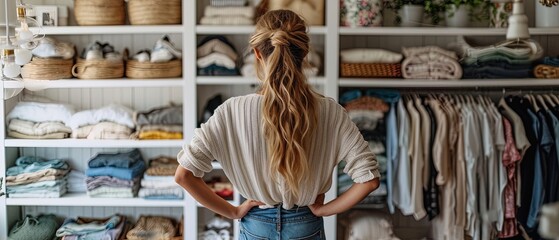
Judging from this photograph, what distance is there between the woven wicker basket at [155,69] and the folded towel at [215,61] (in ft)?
0.44

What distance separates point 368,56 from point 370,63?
0.04 m

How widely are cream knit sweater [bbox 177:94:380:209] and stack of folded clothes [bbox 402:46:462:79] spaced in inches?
71.6

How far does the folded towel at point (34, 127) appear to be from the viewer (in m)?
3.93

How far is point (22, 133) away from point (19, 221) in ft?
1.78

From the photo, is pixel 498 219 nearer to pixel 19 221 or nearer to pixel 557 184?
pixel 557 184

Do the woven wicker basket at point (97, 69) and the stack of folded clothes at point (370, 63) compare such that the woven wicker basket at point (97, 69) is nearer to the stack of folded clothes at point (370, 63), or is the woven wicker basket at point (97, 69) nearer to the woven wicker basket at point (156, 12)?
the woven wicker basket at point (156, 12)

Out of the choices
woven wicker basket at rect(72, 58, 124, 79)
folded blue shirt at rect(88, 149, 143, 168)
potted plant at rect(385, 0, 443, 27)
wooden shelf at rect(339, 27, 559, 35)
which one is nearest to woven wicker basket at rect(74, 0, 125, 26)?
woven wicker basket at rect(72, 58, 124, 79)

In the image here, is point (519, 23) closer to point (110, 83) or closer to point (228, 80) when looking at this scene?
point (228, 80)

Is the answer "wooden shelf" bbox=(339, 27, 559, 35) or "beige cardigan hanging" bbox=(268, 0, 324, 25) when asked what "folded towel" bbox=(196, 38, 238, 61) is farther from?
"wooden shelf" bbox=(339, 27, 559, 35)

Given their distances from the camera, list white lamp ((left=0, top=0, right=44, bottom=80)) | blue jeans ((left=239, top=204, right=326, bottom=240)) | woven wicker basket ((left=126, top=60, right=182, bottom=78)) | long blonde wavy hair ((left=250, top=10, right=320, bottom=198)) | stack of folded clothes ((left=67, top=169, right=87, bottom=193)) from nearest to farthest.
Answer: long blonde wavy hair ((left=250, top=10, right=320, bottom=198)), blue jeans ((left=239, top=204, right=326, bottom=240)), white lamp ((left=0, top=0, right=44, bottom=80)), woven wicker basket ((left=126, top=60, right=182, bottom=78)), stack of folded clothes ((left=67, top=169, right=87, bottom=193))

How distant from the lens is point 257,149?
2086mm

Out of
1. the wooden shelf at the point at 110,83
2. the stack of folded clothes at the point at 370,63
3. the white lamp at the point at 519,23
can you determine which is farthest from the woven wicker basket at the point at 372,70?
the white lamp at the point at 519,23

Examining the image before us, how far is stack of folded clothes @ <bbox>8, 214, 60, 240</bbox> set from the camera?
12.8 feet

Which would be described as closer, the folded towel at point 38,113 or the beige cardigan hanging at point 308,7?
the beige cardigan hanging at point 308,7
